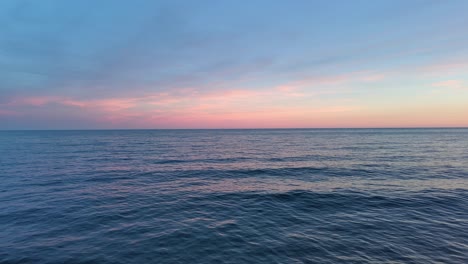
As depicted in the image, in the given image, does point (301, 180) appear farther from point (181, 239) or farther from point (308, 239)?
point (181, 239)

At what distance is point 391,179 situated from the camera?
2656cm

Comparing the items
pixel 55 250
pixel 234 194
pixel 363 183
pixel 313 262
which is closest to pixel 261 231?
pixel 313 262

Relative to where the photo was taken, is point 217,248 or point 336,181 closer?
point 217,248

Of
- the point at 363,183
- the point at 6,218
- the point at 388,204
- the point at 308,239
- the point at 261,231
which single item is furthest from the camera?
the point at 363,183

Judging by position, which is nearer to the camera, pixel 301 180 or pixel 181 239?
pixel 181 239

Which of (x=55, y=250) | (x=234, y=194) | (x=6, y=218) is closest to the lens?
(x=55, y=250)

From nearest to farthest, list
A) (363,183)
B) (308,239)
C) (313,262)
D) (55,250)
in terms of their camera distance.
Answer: (313,262) → (55,250) → (308,239) → (363,183)

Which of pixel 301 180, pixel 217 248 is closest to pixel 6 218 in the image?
pixel 217 248

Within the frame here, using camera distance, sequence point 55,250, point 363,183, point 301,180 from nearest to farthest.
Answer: point 55,250 < point 363,183 < point 301,180

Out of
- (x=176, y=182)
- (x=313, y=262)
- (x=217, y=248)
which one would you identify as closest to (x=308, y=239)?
(x=313, y=262)

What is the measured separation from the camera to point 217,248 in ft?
38.6

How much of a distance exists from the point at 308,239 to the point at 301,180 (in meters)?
15.1

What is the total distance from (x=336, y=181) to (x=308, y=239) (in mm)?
15787

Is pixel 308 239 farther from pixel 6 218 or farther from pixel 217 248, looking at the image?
pixel 6 218
